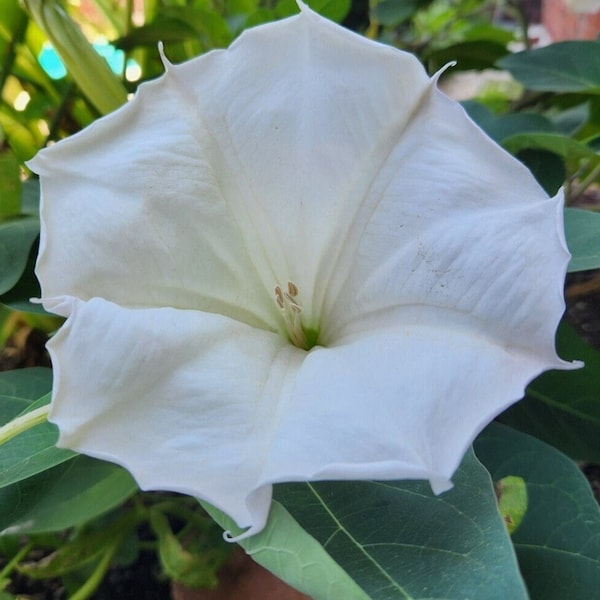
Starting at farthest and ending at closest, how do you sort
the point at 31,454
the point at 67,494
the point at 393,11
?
A: the point at 393,11, the point at 67,494, the point at 31,454

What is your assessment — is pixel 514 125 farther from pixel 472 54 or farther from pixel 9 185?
pixel 9 185

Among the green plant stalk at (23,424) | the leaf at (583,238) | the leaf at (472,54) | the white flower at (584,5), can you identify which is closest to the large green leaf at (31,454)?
A: the green plant stalk at (23,424)

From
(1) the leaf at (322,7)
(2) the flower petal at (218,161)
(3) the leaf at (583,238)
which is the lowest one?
(3) the leaf at (583,238)

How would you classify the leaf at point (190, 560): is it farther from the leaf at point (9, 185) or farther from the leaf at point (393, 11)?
the leaf at point (393, 11)

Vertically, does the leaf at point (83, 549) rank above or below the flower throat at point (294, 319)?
below

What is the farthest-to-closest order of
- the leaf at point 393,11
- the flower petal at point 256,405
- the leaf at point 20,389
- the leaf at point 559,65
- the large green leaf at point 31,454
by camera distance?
1. the leaf at point 393,11
2. the leaf at point 559,65
3. the leaf at point 20,389
4. the large green leaf at point 31,454
5. the flower petal at point 256,405

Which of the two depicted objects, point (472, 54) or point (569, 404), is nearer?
point (569, 404)

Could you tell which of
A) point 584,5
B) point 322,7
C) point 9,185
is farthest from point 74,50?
point 584,5

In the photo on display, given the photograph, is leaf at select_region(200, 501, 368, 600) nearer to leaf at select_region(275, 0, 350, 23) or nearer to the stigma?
the stigma

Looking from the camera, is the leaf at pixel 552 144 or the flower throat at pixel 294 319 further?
the leaf at pixel 552 144
